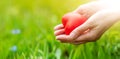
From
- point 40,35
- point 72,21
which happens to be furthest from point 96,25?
point 40,35

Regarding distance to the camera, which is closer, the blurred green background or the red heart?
the red heart

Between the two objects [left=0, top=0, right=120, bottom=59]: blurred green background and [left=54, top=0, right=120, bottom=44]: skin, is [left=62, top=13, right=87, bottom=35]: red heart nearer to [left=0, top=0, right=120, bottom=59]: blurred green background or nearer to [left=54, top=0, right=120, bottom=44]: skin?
[left=54, top=0, right=120, bottom=44]: skin

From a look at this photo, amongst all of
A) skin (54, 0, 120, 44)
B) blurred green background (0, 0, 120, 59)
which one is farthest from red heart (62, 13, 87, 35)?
blurred green background (0, 0, 120, 59)

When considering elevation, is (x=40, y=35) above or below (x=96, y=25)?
above

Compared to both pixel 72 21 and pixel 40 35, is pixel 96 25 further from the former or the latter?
pixel 40 35

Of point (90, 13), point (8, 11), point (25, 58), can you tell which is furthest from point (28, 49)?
point (8, 11)

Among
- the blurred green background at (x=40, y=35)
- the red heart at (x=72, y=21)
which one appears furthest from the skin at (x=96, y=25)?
the blurred green background at (x=40, y=35)

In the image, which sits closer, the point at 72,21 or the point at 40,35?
the point at 72,21

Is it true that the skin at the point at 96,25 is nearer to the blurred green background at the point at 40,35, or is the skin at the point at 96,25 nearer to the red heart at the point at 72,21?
the red heart at the point at 72,21

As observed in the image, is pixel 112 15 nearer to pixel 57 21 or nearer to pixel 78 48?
pixel 78 48
